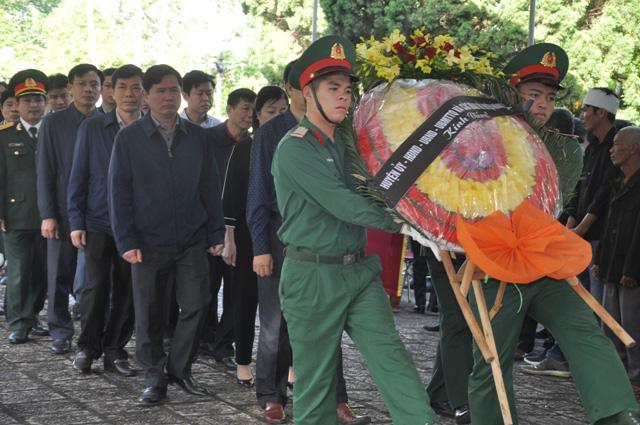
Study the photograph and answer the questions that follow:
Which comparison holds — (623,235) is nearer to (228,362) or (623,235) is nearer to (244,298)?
(244,298)

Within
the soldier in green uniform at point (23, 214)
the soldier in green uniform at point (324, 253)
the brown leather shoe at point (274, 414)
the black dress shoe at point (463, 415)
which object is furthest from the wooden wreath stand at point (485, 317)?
the soldier in green uniform at point (23, 214)

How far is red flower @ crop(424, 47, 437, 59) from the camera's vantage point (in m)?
4.62

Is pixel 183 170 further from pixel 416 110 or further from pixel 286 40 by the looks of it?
pixel 286 40

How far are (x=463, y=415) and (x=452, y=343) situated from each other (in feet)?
1.50

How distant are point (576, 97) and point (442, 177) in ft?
65.9

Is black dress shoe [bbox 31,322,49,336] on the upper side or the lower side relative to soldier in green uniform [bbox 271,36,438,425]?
lower

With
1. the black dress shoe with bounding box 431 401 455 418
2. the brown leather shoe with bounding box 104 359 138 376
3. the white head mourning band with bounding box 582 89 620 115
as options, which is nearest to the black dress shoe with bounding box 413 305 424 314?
the white head mourning band with bounding box 582 89 620 115

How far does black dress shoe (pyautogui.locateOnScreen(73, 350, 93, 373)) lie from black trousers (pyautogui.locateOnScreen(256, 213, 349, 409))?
1742 millimetres

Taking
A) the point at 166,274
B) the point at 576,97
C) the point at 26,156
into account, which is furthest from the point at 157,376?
the point at 576,97

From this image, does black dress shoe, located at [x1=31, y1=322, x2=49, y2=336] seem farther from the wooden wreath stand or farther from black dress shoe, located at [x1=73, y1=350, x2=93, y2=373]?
the wooden wreath stand

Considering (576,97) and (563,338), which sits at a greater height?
(576,97)

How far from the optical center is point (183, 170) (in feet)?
21.6

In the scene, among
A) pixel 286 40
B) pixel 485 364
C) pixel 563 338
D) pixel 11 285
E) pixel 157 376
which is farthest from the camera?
pixel 286 40

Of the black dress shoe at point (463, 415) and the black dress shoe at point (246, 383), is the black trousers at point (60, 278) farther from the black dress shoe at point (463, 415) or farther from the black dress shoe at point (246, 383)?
the black dress shoe at point (463, 415)
